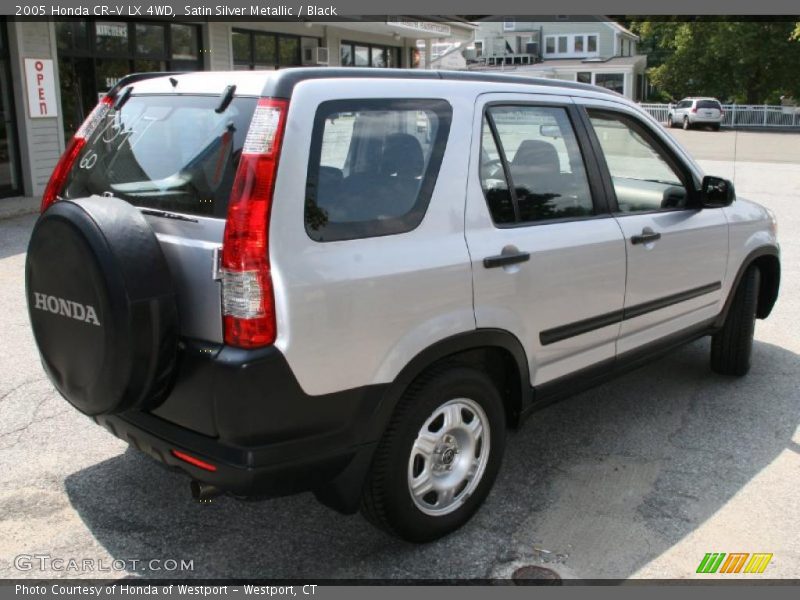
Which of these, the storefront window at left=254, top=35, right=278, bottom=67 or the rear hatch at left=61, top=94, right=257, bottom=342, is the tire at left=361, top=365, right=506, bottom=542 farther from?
the storefront window at left=254, top=35, right=278, bottom=67

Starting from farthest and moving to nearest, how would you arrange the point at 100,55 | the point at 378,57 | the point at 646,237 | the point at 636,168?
1. the point at 378,57
2. the point at 100,55
3. the point at 636,168
4. the point at 646,237

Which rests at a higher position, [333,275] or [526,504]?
[333,275]

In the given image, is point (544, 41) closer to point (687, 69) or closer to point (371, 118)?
point (687, 69)

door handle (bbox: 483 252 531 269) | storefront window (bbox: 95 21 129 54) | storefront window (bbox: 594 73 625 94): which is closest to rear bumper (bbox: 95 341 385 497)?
door handle (bbox: 483 252 531 269)

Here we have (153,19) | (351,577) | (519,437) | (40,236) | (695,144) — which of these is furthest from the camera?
(695,144)

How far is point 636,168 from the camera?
4.37 m

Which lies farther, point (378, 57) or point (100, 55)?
point (378, 57)

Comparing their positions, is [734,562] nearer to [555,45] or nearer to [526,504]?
[526,504]

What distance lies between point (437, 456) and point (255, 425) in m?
0.91

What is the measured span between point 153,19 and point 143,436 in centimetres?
1332

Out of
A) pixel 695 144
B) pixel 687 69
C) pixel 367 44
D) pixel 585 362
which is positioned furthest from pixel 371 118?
pixel 687 69

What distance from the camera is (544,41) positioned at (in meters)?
62.6

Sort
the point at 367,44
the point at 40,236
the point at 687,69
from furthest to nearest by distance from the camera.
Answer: the point at 687,69, the point at 367,44, the point at 40,236

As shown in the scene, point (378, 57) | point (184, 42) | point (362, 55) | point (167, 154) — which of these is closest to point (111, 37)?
point (184, 42)
